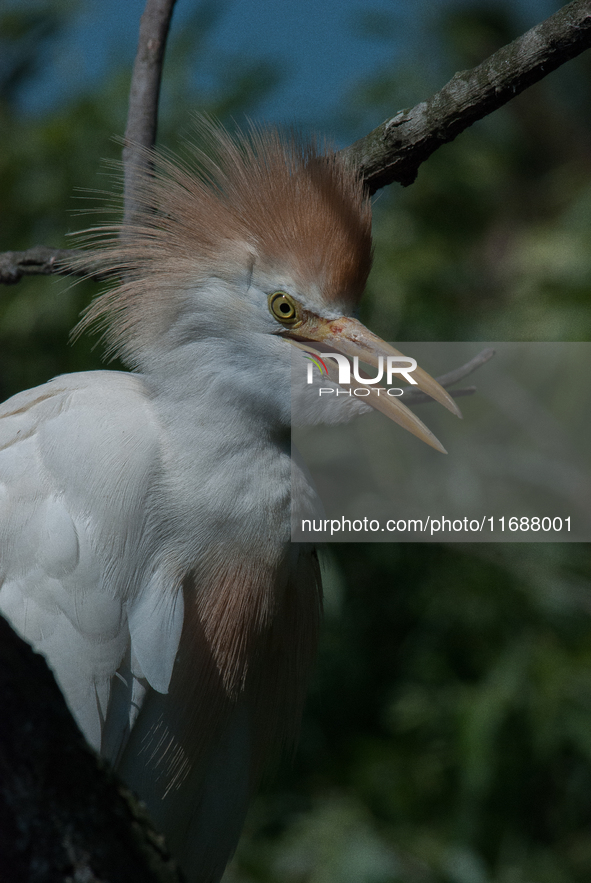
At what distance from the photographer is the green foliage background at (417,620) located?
2.57 m

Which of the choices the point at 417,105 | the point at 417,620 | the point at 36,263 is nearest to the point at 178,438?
the point at 36,263

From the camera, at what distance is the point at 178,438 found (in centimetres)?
126

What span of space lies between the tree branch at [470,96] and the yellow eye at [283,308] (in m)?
0.27

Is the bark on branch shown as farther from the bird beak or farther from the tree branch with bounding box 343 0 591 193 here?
the bird beak

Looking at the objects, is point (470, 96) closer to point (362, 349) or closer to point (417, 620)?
point (362, 349)

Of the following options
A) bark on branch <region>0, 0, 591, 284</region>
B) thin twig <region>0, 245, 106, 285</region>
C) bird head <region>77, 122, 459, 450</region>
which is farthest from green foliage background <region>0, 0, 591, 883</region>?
bird head <region>77, 122, 459, 450</region>

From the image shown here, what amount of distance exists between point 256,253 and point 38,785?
0.83m

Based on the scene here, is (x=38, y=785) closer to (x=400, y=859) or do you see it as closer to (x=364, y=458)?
(x=400, y=859)

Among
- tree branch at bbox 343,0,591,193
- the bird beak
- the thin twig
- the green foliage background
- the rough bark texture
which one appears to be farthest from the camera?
the green foliage background

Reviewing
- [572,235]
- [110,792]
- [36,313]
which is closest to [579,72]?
[572,235]

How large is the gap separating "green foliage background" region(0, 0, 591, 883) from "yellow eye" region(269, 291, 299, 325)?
1.32 m

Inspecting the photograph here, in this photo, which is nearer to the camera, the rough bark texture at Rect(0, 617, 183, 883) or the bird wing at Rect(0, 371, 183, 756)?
the rough bark texture at Rect(0, 617, 183, 883)

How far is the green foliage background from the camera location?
257 centimetres

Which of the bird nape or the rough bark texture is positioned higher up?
the bird nape
